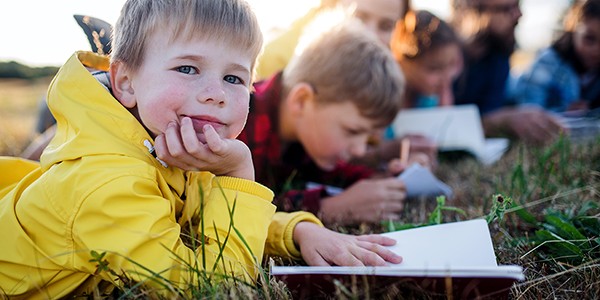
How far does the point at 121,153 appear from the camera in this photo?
1318mm

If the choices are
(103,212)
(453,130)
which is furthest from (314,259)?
(453,130)

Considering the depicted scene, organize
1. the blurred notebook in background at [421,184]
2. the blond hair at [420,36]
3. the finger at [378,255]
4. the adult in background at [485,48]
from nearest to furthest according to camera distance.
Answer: the finger at [378,255], the blurred notebook in background at [421,184], the blond hair at [420,36], the adult in background at [485,48]

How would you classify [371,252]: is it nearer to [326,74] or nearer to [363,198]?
[363,198]

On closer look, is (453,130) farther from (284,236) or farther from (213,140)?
(213,140)

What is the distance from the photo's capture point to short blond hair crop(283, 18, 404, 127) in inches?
97.5

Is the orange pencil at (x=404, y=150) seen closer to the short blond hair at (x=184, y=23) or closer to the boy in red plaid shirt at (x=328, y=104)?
the boy in red plaid shirt at (x=328, y=104)

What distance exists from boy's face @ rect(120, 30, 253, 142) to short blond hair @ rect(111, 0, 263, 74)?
0.02 meters

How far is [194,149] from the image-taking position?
128 centimetres

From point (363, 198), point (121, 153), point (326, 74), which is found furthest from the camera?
point (326, 74)

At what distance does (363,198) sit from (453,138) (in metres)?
1.63

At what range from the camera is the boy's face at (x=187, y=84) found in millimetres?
1336

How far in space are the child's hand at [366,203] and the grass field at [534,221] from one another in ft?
0.20

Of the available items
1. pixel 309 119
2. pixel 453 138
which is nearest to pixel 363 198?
pixel 309 119

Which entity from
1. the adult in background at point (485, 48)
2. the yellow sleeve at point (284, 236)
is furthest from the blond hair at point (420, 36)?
the yellow sleeve at point (284, 236)
